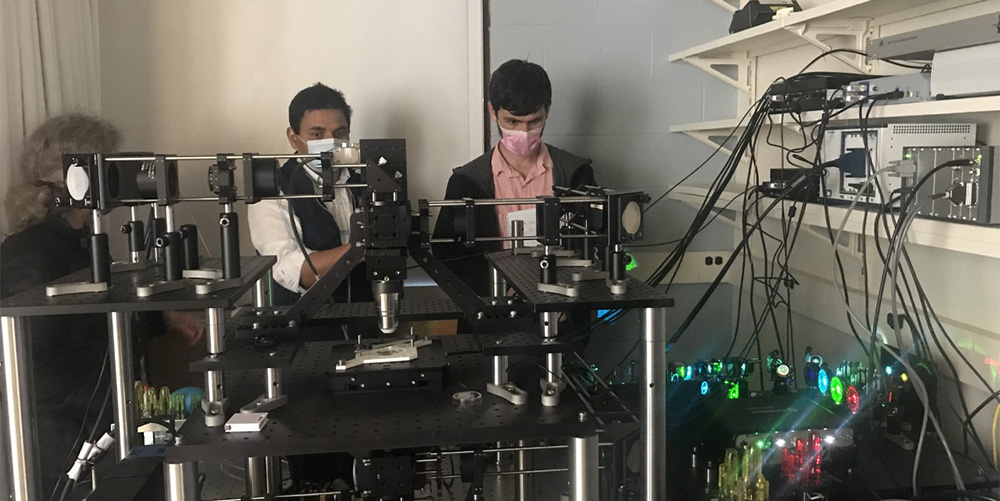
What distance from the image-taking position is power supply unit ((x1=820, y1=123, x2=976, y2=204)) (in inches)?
66.1

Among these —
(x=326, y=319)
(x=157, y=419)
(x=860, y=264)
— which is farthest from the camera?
(x=860, y=264)

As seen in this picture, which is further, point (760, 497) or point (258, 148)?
point (258, 148)

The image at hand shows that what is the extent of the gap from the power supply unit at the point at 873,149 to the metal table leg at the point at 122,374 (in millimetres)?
1598

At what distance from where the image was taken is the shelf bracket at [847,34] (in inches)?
78.3

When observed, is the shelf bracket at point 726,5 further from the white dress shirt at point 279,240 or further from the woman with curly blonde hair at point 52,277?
the woman with curly blonde hair at point 52,277

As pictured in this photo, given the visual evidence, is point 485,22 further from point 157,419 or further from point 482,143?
point 157,419

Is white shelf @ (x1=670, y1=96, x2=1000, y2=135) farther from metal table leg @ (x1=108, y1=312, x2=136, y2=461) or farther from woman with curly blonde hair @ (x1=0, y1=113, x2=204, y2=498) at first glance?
woman with curly blonde hair @ (x1=0, y1=113, x2=204, y2=498)

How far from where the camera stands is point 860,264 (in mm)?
2254

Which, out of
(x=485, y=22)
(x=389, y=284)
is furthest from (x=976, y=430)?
(x=485, y=22)

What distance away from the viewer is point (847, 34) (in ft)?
6.64

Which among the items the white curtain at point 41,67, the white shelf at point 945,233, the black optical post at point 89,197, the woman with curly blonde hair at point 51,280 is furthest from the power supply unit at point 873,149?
the white curtain at point 41,67

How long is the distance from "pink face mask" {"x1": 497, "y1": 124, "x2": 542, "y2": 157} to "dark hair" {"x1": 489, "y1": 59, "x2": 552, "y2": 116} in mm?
62

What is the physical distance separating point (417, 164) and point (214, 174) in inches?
60.5

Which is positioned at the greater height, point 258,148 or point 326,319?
point 258,148
